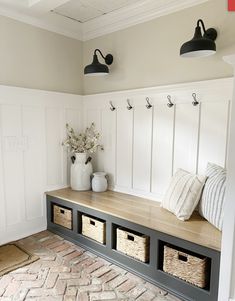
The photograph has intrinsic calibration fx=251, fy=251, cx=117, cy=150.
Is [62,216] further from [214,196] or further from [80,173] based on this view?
[214,196]

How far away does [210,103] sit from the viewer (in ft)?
7.00

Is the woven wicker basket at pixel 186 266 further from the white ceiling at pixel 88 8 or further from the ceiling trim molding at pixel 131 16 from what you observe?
the white ceiling at pixel 88 8

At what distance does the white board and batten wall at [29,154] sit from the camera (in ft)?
8.22

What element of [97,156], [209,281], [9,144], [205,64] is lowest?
[209,281]

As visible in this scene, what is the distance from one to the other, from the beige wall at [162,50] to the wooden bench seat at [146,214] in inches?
47.1

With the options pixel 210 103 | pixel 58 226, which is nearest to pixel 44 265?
pixel 58 226

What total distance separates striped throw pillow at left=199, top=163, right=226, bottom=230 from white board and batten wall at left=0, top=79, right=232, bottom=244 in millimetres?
183

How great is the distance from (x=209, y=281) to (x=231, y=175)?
78 cm

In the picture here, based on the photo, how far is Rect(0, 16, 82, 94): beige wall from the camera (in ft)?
8.13

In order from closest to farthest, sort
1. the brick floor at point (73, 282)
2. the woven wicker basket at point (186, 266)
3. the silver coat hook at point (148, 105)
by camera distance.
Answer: the woven wicker basket at point (186, 266)
the brick floor at point (73, 282)
the silver coat hook at point (148, 105)

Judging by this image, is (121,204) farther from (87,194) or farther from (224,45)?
(224,45)

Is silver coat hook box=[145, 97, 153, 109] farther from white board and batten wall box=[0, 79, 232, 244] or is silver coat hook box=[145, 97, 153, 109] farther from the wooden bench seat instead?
the wooden bench seat

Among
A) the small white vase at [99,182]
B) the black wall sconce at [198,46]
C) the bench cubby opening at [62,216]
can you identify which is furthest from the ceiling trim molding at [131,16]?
the bench cubby opening at [62,216]

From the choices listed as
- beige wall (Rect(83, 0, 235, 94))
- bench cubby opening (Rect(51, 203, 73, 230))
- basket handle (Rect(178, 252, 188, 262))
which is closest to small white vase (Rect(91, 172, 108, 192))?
bench cubby opening (Rect(51, 203, 73, 230))
